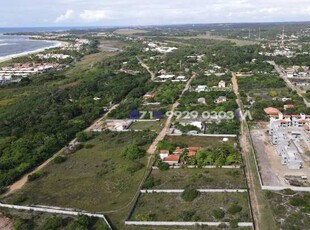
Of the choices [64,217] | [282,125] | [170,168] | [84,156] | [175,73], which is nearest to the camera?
[64,217]

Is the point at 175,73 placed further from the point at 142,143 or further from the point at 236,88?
the point at 142,143

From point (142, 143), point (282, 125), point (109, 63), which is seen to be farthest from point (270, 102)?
point (109, 63)

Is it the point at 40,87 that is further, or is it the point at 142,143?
the point at 40,87

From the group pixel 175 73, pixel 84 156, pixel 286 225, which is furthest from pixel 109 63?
pixel 286 225

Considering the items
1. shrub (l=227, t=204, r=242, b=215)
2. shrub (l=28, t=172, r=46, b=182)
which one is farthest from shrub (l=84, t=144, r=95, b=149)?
shrub (l=227, t=204, r=242, b=215)

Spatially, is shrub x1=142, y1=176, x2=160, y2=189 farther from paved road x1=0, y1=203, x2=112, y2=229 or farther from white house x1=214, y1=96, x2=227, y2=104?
white house x1=214, y1=96, x2=227, y2=104

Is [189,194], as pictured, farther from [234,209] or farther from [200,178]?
[234,209]

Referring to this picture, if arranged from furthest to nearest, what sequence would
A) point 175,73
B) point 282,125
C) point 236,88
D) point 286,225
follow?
point 175,73
point 236,88
point 282,125
point 286,225
